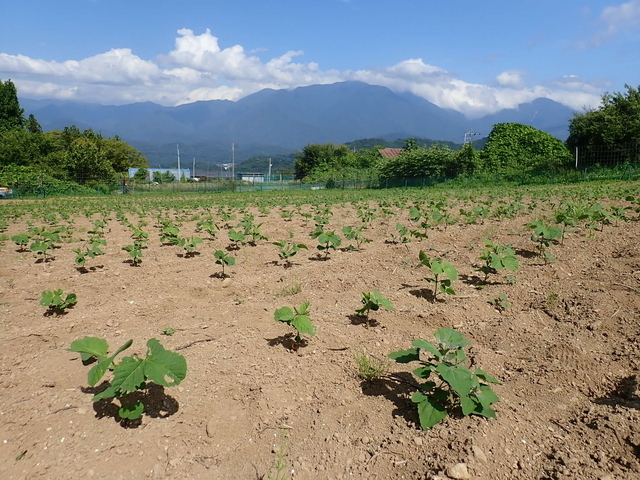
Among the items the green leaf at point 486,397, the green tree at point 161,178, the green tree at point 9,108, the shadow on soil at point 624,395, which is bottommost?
the green tree at point 161,178

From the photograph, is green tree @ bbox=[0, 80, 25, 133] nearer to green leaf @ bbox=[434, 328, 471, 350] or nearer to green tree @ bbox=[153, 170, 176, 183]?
green tree @ bbox=[153, 170, 176, 183]

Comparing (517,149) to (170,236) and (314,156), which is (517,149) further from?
(314,156)

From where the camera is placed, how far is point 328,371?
10.1 feet

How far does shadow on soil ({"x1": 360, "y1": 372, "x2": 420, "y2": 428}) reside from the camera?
2.58 meters

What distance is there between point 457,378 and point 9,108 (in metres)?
64.8

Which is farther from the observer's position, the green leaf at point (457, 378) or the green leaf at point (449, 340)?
the green leaf at point (449, 340)

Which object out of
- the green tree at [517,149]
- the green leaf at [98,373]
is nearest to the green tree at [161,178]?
the green tree at [517,149]

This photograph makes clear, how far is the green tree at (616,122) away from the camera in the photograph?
24609 mm

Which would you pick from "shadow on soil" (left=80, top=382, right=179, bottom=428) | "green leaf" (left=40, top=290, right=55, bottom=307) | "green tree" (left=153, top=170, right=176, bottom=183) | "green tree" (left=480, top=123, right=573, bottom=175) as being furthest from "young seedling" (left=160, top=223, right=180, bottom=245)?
"green tree" (left=153, top=170, right=176, bottom=183)

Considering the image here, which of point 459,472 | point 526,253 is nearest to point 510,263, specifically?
point 526,253

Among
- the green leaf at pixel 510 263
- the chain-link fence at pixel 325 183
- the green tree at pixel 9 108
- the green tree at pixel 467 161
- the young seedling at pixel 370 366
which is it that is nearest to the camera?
the young seedling at pixel 370 366

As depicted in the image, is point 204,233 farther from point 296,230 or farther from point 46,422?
point 46,422

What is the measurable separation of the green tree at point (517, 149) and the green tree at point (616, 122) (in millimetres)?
2165

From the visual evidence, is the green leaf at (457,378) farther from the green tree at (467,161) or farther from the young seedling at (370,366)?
the green tree at (467,161)
